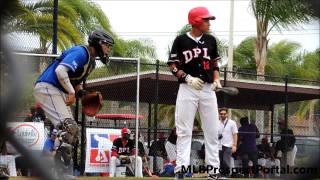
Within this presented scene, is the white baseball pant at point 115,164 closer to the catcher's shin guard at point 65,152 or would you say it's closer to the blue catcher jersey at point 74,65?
the catcher's shin guard at point 65,152

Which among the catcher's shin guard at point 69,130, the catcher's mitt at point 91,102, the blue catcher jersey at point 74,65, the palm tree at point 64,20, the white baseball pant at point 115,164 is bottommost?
the white baseball pant at point 115,164

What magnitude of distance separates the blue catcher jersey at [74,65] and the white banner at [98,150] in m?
7.57

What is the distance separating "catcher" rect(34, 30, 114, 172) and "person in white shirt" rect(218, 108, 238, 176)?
8328 mm

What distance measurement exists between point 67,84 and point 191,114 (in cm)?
178

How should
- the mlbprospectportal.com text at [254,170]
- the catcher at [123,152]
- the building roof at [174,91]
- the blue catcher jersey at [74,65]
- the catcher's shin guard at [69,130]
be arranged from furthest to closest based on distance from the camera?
the building roof at [174,91], the catcher at [123,152], the catcher's shin guard at [69,130], the blue catcher jersey at [74,65], the mlbprospectportal.com text at [254,170]

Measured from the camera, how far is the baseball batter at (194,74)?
8156 mm

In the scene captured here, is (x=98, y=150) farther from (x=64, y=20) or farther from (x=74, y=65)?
(x=64, y=20)

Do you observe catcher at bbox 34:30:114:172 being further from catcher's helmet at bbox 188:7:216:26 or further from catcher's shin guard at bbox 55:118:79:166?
catcher's helmet at bbox 188:7:216:26

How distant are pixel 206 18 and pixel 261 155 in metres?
12.1

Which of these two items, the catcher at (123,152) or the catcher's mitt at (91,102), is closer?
the catcher's mitt at (91,102)

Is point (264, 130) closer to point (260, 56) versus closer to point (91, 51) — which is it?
point (260, 56)

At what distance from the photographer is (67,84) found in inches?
280

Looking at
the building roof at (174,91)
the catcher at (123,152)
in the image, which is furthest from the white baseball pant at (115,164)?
the building roof at (174,91)

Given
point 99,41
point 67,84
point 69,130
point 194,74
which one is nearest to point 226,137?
point 194,74
